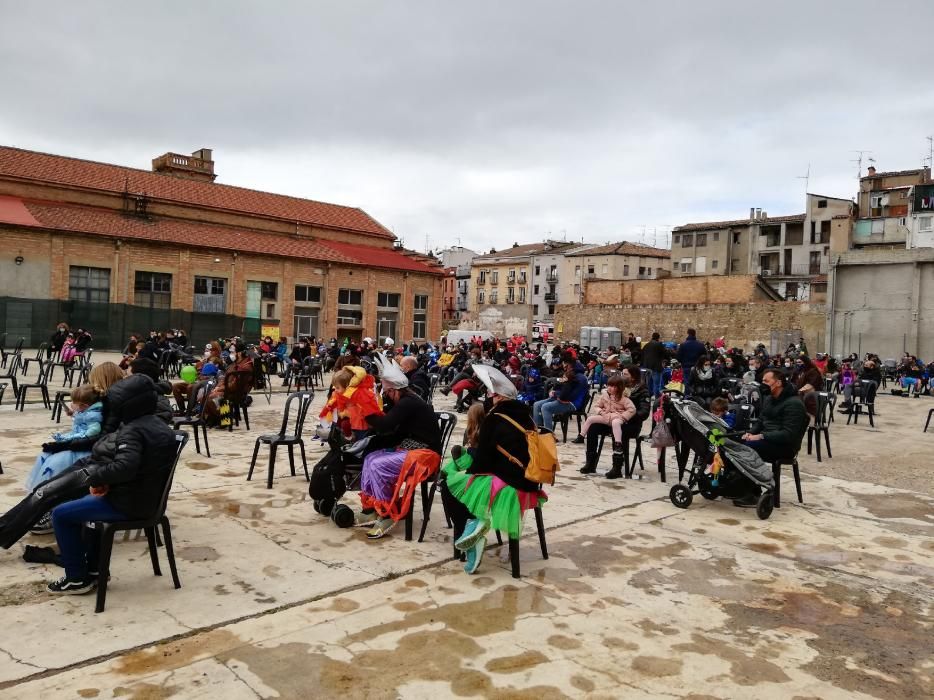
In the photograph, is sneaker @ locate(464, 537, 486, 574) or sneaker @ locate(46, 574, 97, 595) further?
sneaker @ locate(464, 537, 486, 574)

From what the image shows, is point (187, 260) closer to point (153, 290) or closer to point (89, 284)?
point (153, 290)

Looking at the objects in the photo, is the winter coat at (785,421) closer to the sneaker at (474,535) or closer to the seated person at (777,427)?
the seated person at (777,427)

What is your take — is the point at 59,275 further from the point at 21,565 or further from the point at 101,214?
the point at 21,565

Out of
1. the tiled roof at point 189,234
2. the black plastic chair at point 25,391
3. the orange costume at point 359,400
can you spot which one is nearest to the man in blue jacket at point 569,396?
the orange costume at point 359,400

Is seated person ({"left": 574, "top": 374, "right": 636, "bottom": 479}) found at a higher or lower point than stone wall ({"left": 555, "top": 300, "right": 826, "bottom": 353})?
lower

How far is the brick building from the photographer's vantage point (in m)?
27.3

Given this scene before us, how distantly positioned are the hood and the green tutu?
6.68 feet

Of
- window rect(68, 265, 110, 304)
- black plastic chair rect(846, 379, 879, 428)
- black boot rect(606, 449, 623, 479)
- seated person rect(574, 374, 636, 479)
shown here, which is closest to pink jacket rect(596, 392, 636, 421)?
seated person rect(574, 374, 636, 479)

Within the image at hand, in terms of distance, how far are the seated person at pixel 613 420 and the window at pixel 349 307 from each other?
29708mm

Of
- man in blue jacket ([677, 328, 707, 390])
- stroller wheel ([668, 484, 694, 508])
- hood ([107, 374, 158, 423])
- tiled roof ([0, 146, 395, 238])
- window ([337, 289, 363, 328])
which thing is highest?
tiled roof ([0, 146, 395, 238])

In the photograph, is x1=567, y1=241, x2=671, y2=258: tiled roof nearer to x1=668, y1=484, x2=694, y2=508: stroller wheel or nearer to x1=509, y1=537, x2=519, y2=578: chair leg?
x1=668, y1=484, x2=694, y2=508: stroller wheel

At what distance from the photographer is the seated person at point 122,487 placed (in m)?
4.04

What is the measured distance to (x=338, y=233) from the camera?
132ft

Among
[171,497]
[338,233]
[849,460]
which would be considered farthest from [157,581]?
[338,233]
